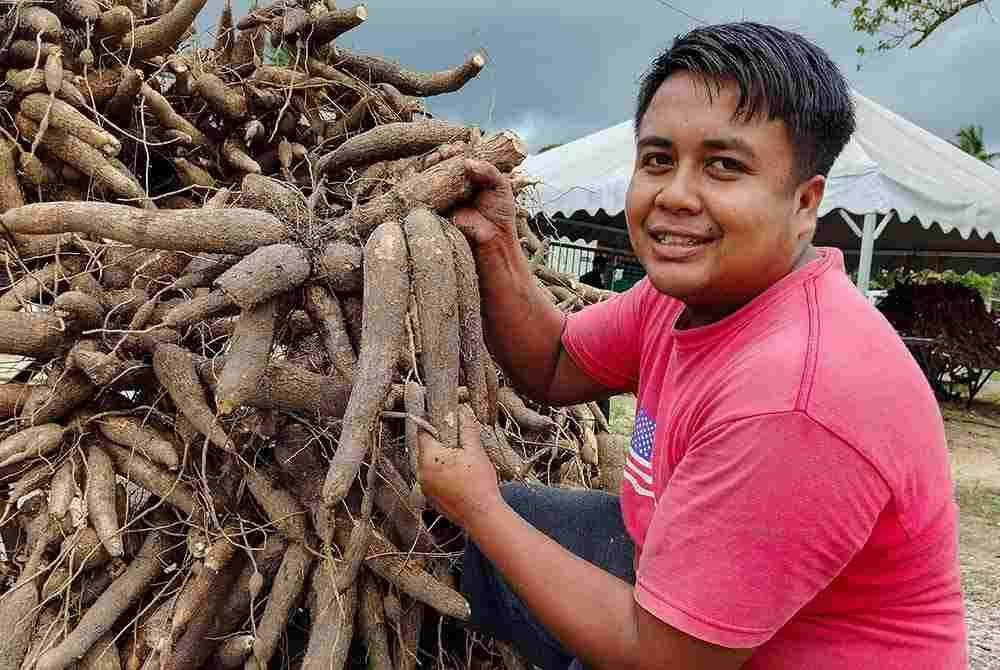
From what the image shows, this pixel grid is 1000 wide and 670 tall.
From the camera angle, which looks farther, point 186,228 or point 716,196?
point 186,228

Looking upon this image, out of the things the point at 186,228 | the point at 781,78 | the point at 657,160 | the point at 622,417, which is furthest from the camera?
the point at 622,417

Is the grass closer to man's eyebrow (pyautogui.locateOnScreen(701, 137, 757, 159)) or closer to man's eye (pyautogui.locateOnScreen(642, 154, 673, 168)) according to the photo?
man's eye (pyautogui.locateOnScreen(642, 154, 673, 168))

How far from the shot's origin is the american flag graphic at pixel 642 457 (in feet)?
4.77

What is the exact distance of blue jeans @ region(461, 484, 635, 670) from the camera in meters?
1.67

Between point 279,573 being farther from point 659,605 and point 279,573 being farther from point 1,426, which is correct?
point 659,605

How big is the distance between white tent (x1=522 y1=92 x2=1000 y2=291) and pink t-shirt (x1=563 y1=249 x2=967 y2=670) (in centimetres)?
398

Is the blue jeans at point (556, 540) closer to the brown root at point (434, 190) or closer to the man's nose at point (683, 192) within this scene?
the brown root at point (434, 190)

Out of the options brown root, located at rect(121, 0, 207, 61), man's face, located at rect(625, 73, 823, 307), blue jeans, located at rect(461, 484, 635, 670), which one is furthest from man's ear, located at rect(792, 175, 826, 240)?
brown root, located at rect(121, 0, 207, 61)

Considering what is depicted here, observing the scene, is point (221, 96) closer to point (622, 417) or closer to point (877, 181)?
point (622, 417)

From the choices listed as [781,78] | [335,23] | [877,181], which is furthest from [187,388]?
[877,181]

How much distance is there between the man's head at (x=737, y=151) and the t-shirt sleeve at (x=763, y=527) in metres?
0.29

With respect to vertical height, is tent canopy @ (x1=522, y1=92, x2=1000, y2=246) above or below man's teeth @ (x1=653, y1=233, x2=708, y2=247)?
below

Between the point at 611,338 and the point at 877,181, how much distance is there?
4.75 meters

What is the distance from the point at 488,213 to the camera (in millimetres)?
1606
